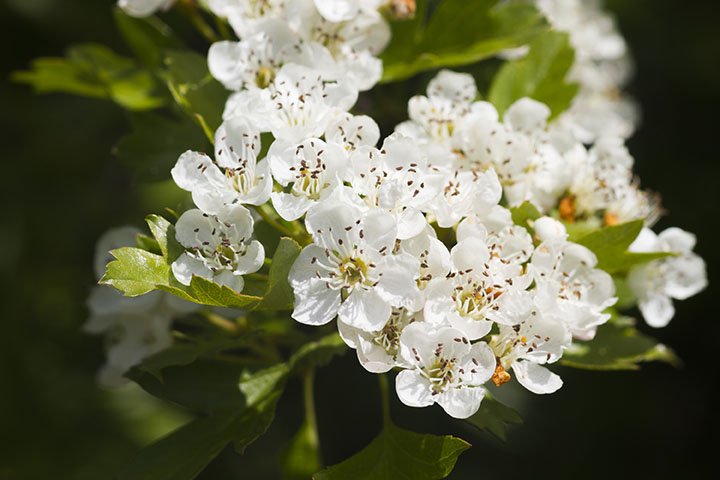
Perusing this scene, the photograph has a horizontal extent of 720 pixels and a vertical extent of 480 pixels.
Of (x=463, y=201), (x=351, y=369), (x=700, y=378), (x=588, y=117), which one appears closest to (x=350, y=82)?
(x=463, y=201)

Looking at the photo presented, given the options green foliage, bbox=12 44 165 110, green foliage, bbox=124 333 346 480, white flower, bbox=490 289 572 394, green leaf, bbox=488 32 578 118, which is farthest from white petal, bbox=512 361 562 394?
green foliage, bbox=12 44 165 110

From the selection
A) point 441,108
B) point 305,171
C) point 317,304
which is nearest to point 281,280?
point 317,304

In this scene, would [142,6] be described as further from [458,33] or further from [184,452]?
[184,452]

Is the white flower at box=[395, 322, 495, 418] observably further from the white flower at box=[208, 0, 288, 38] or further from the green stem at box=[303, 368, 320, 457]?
the white flower at box=[208, 0, 288, 38]

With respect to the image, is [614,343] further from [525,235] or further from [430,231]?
[430,231]

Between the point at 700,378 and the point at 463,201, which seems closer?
the point at 463,201

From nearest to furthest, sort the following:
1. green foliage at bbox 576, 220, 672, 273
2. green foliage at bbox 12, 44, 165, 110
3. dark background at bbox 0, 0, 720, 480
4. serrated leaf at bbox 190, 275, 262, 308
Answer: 1. serrated leaf at bbox 190, 275, 262, 308
2. green foliage at bbox 576, 220, 672, 273
3. green foliage at bbox 12, 44, 165, 110
4. dark background at bbox 0, 0, 720, 480

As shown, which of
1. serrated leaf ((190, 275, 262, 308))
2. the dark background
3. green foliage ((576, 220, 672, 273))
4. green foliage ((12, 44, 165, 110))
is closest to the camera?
serrated leaf ((190, 275, 262, 308))
